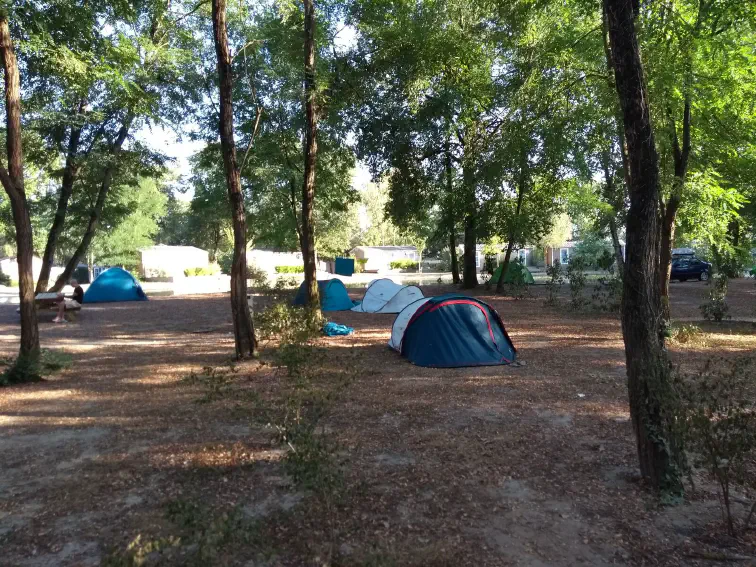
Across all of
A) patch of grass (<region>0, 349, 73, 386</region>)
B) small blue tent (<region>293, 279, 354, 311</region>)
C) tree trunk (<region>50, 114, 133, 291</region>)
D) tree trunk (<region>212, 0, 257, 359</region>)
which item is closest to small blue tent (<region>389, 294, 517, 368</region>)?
tree trunk (<region>212, 0, 257, 359</region>)

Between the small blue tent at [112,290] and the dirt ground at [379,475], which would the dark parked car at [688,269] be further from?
the small blue tent at [112,290]

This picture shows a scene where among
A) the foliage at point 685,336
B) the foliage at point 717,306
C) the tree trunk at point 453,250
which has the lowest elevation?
the foliage at point 685,336

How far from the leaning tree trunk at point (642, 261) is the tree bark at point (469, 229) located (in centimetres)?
→ 1516

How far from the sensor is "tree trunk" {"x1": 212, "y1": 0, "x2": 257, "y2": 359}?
897 cm

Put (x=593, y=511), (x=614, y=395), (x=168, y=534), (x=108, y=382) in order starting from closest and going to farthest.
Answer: (x=168, y=534) < (x=593, y=511) < (x=614, y=395) < (x=108, y=382)

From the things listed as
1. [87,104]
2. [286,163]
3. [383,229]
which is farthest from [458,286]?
[383,229]

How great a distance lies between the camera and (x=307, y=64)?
38.6 feet

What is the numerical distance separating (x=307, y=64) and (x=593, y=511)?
10.3 meters

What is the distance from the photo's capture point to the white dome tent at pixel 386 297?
16.1m

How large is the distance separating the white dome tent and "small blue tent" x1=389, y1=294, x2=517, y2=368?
6681 millimetres

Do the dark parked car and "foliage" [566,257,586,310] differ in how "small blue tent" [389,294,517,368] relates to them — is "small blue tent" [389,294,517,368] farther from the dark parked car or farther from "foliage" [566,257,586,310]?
the dark parked car

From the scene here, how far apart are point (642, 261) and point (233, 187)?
22.3 feet

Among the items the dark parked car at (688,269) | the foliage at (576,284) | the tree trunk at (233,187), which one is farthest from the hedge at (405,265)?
the tree trunk at (233,187)

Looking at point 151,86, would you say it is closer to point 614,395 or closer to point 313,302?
point 313,302
